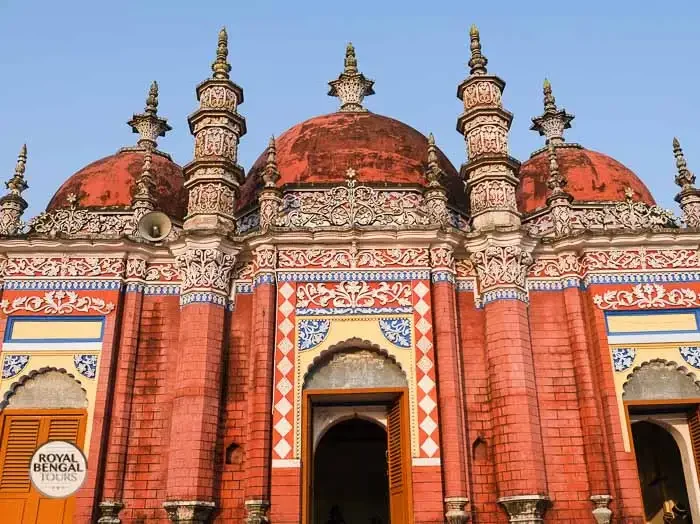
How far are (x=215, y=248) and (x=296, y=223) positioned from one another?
5.56 ft

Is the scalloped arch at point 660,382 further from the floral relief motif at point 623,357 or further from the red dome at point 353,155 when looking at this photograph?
the red dome at point 353,155

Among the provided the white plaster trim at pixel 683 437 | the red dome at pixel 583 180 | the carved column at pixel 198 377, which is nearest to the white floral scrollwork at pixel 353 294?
the carved column at pixel 198 377

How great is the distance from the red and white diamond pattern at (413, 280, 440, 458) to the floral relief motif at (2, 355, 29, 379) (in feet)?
24.5

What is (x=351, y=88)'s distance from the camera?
21469 millimetres

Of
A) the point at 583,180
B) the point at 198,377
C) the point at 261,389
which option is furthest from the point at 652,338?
the point at 198,377

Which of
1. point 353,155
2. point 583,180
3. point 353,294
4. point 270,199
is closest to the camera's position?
point 353,294

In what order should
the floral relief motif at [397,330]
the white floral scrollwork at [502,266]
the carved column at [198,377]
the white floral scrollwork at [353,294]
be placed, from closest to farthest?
the carved column at [198,377], the floral relief motif at [397,330], the white floral scrollwork at [353,294], the white floral scrollwork at [502,266]

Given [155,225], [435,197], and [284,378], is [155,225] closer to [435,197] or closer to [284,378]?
[284,378]

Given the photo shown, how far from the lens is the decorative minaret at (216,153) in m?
14.6

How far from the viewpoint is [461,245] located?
14.3 meters

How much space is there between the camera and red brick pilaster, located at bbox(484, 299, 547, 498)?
12383 millimetres

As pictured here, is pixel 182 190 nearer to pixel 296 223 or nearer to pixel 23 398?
pixel 296 223

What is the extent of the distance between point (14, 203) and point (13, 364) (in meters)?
4.33

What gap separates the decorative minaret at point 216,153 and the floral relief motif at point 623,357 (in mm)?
8073
